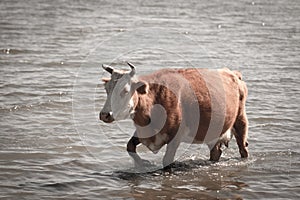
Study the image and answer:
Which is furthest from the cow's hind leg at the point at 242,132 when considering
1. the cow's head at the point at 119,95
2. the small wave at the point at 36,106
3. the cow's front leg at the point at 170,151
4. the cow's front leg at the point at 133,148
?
the small wave at the point at 36,106

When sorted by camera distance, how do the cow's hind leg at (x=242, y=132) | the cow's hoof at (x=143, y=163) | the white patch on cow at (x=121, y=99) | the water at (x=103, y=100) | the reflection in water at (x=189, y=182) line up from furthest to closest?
the cow's hind leg at (x=242, y=132) < the cow's hoof at (x=143, y=163) < the water at (x=103, y=100) < the reflection in water at (x=189, y=182) < the white patch on cow at (x=121, y=99)

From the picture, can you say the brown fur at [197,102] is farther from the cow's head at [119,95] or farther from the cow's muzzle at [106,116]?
the cow's muzzle at [106,116]

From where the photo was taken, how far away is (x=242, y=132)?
1034 cm

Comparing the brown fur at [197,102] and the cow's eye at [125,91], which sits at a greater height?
the cow's eye at [125,91]

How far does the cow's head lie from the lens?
8.34m

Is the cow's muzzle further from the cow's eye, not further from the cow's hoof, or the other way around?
the cow's hoof

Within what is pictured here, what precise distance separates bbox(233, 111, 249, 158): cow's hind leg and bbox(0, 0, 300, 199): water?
205mm

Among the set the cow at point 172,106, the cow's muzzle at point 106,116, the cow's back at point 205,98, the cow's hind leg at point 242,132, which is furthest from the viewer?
the cow's hind leg at point 242,132

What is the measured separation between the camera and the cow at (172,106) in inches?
337

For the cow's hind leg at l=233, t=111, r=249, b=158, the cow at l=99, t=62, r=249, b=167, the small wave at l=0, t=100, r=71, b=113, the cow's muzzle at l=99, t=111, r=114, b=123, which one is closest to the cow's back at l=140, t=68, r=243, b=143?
the cow at l=99, t=62, r=249, b=167

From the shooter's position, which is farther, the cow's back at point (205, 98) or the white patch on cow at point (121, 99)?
the cow's back at point (205, 98)

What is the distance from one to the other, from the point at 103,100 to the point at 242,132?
175 inches

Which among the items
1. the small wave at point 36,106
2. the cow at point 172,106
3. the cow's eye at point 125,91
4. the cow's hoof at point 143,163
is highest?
the cow's eye at point 125,91

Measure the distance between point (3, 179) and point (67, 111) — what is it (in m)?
4.23
